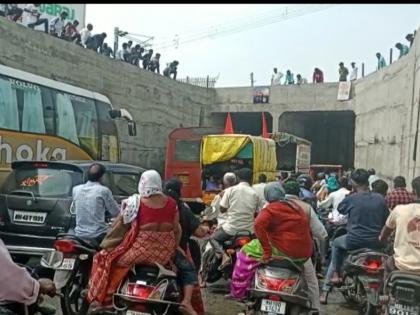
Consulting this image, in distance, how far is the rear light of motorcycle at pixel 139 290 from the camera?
4613mm

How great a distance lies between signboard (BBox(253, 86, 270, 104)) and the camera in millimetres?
35781

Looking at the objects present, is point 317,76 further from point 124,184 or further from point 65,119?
point 124,184

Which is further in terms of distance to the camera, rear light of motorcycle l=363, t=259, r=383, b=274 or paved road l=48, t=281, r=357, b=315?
paved road l=48, t=281, r=357, b=315

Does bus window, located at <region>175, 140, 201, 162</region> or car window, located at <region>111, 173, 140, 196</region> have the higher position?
bus window, located at <region>175, 140, 201, 162</region>

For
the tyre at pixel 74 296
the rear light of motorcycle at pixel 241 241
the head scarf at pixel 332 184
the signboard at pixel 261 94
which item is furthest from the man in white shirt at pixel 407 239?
the signboard at pixel 261 94

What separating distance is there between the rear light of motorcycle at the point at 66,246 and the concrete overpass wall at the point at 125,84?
47.3ft

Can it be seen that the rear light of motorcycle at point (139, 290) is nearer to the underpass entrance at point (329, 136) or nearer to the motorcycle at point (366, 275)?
the motorcycle at point (366, 275)

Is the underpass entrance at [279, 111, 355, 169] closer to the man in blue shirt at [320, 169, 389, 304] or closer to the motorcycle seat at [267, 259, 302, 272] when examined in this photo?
the man in blue shirt at [320, 169, 389, 304]

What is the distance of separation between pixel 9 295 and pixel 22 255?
4704 millimetres

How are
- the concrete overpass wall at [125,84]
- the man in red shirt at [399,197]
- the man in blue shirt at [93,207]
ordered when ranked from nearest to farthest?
1. the man in blue shirt at [93,207]
2. the man in red shirt at [399,197]
3. the concrete overpass wall at [125,84]

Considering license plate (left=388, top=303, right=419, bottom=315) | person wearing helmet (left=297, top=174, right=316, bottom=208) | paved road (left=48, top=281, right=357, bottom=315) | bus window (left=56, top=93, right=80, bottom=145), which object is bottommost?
paved road (left=48, top=281, right=357, bottom=315)

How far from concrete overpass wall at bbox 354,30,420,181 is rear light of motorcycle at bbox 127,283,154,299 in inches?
429

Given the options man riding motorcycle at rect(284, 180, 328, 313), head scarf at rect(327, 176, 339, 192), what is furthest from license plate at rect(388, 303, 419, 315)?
head scarf at rect(327, 176, 339, 192)

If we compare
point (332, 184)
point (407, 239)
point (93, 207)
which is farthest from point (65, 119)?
point (407, 239)
